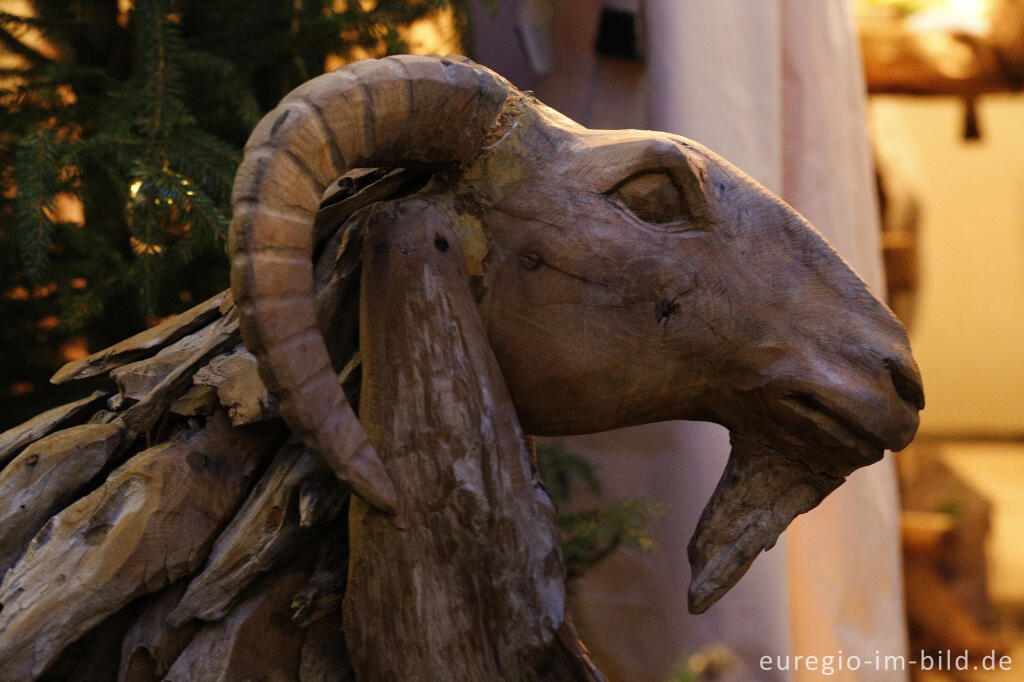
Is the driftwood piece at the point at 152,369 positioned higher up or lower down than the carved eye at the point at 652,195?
lower down

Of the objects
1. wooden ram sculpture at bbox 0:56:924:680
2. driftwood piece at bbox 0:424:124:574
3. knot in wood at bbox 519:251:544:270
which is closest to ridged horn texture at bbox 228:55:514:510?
wooden ram sculpture at bbox 0:56:924:680

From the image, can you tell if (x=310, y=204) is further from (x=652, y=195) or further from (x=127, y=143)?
(x=127, y=143)

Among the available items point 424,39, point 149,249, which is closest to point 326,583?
point 149,249

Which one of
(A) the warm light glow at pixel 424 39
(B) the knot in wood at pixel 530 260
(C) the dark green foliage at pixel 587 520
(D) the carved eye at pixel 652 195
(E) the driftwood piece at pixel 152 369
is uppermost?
(A) the warm light glow at pixel 424 39

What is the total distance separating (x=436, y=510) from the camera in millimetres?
650

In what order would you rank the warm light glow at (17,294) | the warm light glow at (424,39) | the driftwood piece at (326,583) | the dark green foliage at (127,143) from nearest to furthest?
1. the driftwood piece at (326,583)
2. the dark green foliage at (127,143)
3. the warm light glow at (17,294)
4. the warm light glow at (424,39)

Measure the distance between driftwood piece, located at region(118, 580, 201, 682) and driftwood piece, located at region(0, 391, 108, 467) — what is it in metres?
0.18

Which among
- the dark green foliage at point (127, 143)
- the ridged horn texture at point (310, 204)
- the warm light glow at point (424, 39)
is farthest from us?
the warm light glow at point (424, 39)

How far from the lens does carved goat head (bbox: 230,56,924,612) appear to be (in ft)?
2.28

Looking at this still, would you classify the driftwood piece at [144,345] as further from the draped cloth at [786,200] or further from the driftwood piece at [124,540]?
the draped cloth at [786,200]

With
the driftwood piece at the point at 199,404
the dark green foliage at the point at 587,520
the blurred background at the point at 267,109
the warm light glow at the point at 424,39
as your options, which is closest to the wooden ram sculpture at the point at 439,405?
the driftwood piece at the point at 199,404

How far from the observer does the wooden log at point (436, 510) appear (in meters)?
0.65

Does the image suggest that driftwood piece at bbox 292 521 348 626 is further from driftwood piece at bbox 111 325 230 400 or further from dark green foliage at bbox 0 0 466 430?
dark green foliage at bbox 0 0 466 430

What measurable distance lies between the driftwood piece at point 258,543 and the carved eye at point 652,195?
0.95 ft
